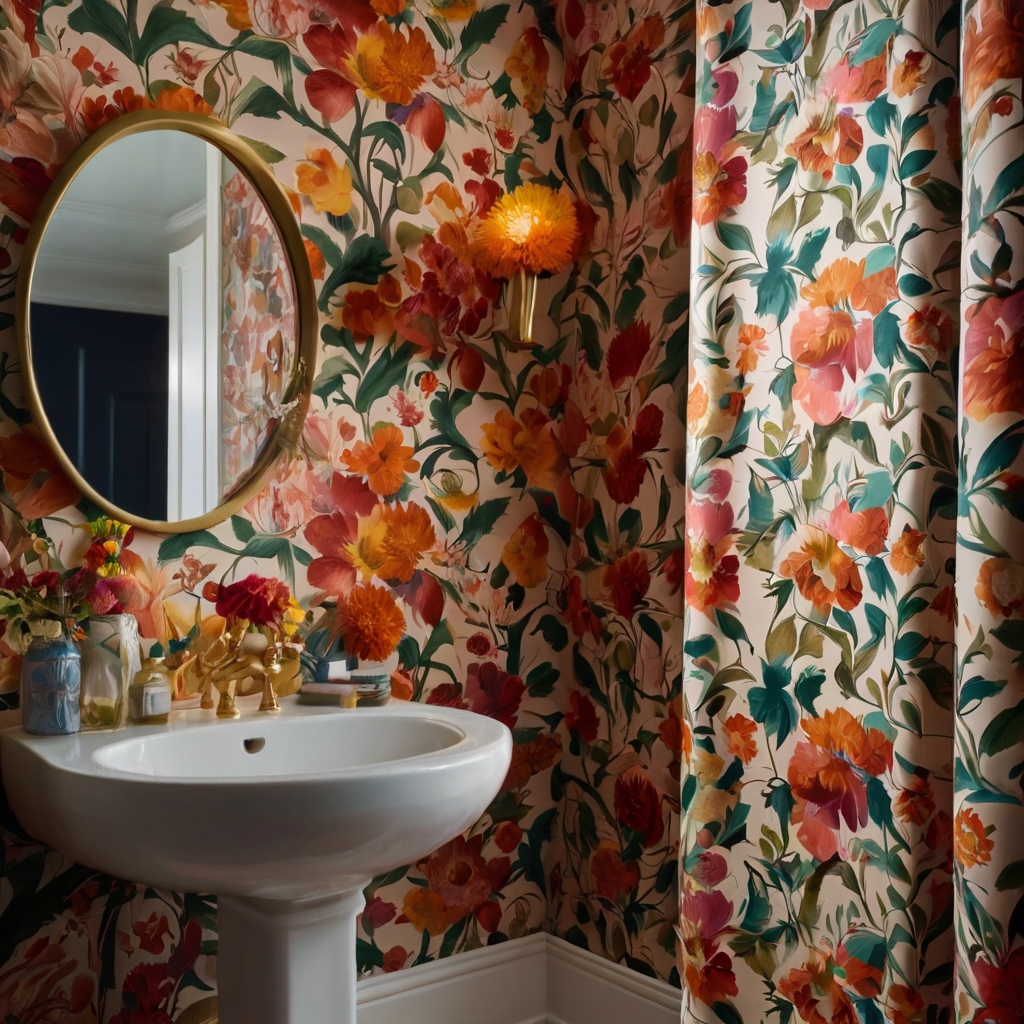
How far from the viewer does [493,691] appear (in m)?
2.06

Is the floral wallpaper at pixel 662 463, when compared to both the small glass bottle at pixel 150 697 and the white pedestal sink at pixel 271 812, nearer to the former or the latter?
the small glass bottle at pixel 150 697

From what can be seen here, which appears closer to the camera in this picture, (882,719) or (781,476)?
(882,719)

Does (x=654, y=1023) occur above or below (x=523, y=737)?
below

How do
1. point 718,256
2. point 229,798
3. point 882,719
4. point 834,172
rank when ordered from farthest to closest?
point 718,256, point 834,172, point 882,719, point 229,798

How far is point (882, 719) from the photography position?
145cm

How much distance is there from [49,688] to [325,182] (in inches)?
38.1

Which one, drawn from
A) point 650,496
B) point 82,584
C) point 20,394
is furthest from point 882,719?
point 20,394

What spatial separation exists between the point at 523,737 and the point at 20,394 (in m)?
1.13

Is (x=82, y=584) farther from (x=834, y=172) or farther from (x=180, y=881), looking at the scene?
(x=834, y=172)

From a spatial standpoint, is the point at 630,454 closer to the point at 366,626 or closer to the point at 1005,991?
the point at 366,626

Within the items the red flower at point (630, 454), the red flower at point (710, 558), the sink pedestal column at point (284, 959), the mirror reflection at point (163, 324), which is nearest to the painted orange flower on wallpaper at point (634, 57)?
the red flower at point (630, 454)

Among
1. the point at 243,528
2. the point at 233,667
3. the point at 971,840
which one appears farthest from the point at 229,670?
the point at 971,840

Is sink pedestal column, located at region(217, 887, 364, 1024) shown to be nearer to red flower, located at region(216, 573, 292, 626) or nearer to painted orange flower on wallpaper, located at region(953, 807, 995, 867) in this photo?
red flower, located at region(216, 573, 292, 626)

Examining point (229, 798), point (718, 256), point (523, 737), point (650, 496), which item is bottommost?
point (523, 737)
